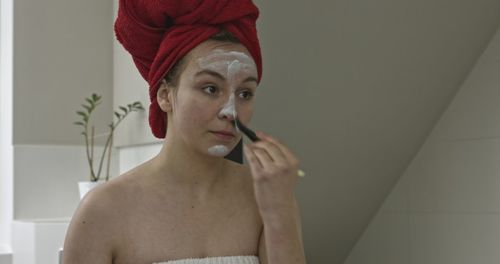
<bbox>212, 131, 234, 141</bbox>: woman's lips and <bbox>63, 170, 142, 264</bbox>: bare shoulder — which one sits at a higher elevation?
<bbox>212, 131, 234, 141</bbox>: woman's lips

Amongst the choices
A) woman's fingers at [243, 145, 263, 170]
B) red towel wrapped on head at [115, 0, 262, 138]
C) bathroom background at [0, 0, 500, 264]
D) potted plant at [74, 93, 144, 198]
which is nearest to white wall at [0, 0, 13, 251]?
bathroom background at [0, 0, 500, 264]

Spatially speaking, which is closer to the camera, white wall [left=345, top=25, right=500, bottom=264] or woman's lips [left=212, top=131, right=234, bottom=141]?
woman's lips [left=212, top=131, right=234, bottom=141]

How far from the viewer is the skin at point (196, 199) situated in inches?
37.7

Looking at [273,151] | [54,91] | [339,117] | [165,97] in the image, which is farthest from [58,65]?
[273,151]

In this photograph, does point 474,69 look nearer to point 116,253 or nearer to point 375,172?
point 375,172

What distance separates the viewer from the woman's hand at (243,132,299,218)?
918 millimetres

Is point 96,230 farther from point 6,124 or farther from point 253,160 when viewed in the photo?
point 6,124

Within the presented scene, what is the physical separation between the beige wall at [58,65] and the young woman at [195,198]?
3.06 ft

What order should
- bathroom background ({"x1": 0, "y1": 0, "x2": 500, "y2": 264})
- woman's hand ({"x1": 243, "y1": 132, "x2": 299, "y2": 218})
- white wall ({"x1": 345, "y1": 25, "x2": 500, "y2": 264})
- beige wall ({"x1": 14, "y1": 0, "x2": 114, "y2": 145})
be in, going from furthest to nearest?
beige wall ({"x1": 14, "y1": 0, "x2": 114, "y2": 145}), white wall ({"x1": 345, "y1": 25, "x2": 500, "y2": 264}), bathroom background ({"x1": 0, "y1": 0, "x2": 500, "y2": 264}), woman's hand ({"x1": 243, "y1": 132, "x2": 299, "y2": 218})

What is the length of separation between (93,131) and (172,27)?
38.3 inches

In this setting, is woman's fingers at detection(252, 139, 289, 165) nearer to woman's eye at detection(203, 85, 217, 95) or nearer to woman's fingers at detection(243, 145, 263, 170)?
woman's fingers at detection(243, 145, 263, 170)

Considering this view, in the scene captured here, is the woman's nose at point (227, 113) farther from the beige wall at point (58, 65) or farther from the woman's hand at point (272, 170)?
the beige wall at point (58, 65)

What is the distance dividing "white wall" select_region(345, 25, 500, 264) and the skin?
804 millimetres

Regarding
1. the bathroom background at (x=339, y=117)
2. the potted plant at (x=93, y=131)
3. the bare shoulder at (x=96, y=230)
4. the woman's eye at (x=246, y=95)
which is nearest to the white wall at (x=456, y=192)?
the bathroom background at (x=339, y=117)
